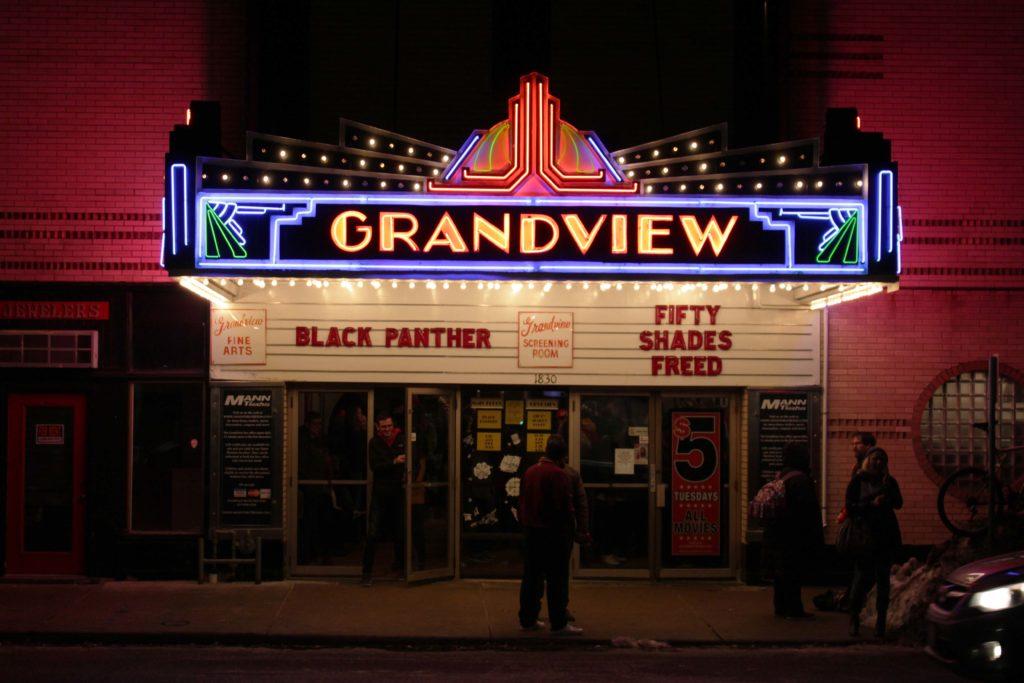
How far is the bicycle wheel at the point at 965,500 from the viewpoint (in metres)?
11.7

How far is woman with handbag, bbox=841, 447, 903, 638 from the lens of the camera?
30.9 ft

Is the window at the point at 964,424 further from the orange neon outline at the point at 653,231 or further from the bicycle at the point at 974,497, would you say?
the orange neon outline at the point at 653,231

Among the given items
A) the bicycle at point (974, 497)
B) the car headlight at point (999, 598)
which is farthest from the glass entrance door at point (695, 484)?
the car headlight at point (999, 598)

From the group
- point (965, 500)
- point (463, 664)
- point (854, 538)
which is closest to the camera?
point (463, 664)

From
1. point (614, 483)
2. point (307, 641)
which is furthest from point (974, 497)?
point (307, 641)

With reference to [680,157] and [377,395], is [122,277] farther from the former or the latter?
[680,157]

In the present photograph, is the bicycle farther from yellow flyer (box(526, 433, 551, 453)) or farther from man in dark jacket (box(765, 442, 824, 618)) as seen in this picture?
yellow flyer (box(526, 433, 551, 453))

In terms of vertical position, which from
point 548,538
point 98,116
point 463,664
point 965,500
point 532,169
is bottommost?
point 463,664

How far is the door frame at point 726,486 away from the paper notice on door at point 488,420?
196cm

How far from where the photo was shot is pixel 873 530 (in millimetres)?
9383

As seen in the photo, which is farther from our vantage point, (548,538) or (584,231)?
(584,231)

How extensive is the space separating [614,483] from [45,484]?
6.98m

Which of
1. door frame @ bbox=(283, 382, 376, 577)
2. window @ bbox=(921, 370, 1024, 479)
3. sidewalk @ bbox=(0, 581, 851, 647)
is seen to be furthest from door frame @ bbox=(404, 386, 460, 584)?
window @ bbox=(921, 370, 1024, 479)

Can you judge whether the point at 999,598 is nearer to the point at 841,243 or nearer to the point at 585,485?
the point at 841,243
